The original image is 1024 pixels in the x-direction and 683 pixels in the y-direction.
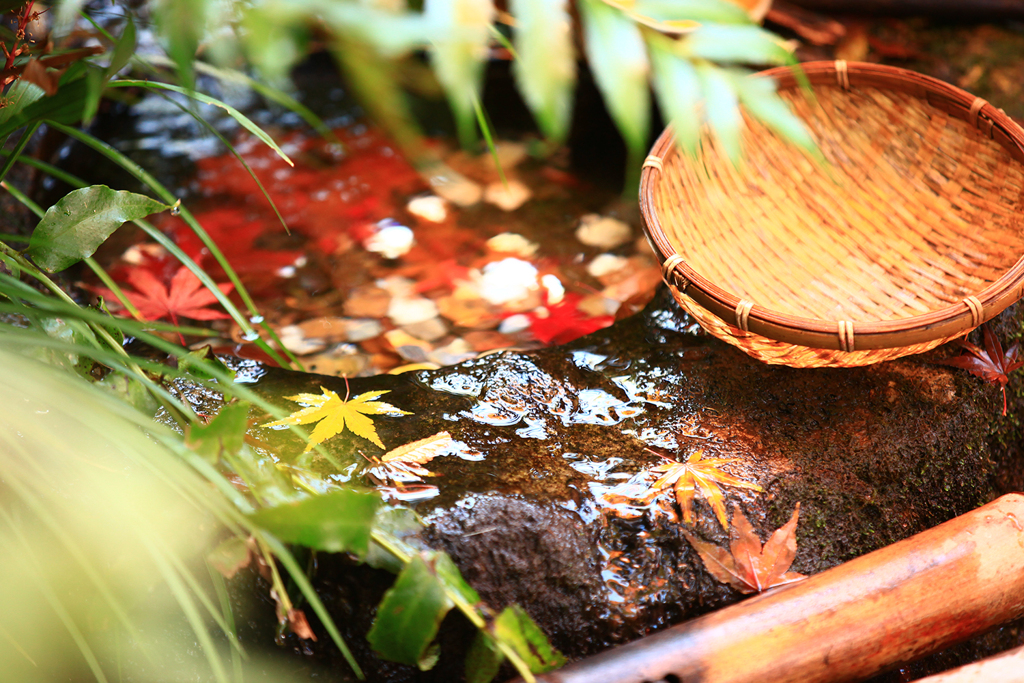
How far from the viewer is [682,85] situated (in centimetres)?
37

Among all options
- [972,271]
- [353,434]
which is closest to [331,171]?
[353,434]

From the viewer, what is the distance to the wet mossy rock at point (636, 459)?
905 mm

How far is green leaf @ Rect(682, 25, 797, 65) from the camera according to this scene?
40cm

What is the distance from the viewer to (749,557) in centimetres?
93

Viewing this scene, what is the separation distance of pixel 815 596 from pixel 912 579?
136 mm

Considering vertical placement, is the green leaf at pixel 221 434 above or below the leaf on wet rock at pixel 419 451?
above

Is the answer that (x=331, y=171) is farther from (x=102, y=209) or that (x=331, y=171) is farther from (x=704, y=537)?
(x=704, y=537)

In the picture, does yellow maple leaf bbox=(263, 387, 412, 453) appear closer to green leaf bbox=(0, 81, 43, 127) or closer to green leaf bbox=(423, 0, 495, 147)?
green leaf bbox=(0, 81, 43, 127)

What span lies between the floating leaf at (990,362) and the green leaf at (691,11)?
962 mm

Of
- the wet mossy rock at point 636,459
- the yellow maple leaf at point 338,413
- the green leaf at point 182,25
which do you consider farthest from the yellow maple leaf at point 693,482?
the green leaf at point 182,25

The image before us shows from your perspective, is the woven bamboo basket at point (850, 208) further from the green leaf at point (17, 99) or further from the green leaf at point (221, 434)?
the green leaf at point (17, 99)

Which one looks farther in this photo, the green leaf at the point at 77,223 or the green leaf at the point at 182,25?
the green leaf at the point at 77,223

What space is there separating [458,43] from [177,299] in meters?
1.18

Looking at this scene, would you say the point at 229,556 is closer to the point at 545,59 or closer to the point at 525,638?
the point at 525,638
